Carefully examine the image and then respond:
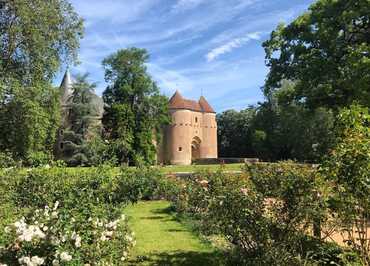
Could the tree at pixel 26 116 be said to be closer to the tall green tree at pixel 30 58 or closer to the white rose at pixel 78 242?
the tall green tree at pixel 30 58

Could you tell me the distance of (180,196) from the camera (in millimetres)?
11820

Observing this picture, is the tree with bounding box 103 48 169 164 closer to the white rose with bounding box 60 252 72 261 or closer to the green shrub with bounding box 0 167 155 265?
the green shrub with bounding box 0 167 155 265

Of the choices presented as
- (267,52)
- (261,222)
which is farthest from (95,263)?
(267,52)

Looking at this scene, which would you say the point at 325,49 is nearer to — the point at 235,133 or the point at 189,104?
the point at 189,104

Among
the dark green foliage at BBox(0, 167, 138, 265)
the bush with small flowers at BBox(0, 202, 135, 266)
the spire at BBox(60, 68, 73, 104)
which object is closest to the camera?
the bush with small flowers at BBox(0, 202, 135, 266)

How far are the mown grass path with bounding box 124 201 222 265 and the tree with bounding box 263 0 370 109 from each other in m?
8.30

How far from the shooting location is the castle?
166 ft

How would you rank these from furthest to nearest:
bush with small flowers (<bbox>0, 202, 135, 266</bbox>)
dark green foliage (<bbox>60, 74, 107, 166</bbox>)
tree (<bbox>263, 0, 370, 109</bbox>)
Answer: dark green foliage (<bbox>60, 74, 107, 166</bbox>), tree (<bbox>263, 0, 370, 109</bbox>), bush with small flowers (<bbox>0, 202, 135, 266</bbox>)

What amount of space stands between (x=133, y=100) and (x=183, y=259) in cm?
3346

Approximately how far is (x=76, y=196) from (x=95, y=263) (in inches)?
69.7

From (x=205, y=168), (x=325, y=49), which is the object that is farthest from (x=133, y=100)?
(x=205, y=168)

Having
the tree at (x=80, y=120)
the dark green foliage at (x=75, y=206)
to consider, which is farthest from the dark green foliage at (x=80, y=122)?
the dark green foliage at (x=75, y=206)

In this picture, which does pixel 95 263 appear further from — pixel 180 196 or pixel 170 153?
pixel 170 153

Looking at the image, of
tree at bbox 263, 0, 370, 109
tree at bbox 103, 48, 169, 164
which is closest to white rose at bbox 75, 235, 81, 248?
tree at bbox 263, 0, 370, 109
